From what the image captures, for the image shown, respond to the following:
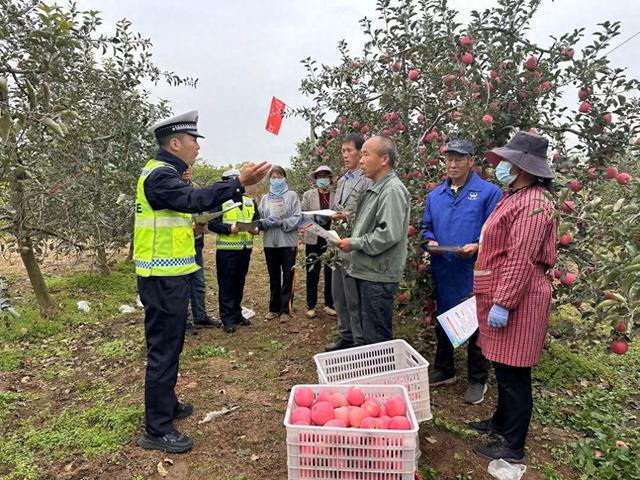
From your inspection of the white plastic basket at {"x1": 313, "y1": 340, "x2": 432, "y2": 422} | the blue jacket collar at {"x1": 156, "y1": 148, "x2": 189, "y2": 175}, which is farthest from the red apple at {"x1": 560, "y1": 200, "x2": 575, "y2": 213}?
the blue jacket collar at {"x1": 156, "y1": 148, "x2": 189, "y2": 175}

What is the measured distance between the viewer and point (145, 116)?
478 cm

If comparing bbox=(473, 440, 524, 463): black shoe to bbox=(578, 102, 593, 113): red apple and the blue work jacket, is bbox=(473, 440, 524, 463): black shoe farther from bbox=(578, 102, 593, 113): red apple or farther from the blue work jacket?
bbox=(578, 102, 593, 113): red apple

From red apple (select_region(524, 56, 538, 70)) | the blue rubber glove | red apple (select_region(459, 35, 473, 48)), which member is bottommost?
the blue rubber glove

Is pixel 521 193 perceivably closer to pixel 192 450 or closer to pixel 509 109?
pixel 509 109

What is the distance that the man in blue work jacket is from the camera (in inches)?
128

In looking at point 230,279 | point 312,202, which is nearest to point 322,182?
point 312,202

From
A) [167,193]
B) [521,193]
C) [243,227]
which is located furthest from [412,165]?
[167,193]

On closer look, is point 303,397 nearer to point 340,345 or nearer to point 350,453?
point 350,453

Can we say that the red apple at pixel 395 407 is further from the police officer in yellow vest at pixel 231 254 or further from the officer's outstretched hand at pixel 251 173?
the police officer in yellow vest at pixel 231 254

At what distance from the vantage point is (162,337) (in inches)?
111

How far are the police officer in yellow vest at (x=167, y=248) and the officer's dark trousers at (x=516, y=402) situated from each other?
5.90 feet

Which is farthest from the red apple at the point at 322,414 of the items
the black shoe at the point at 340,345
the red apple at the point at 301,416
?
the black shoe at the point at 340,345

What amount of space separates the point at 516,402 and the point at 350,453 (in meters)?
1.26

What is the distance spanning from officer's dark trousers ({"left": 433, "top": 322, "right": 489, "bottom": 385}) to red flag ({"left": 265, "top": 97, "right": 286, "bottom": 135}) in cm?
319
